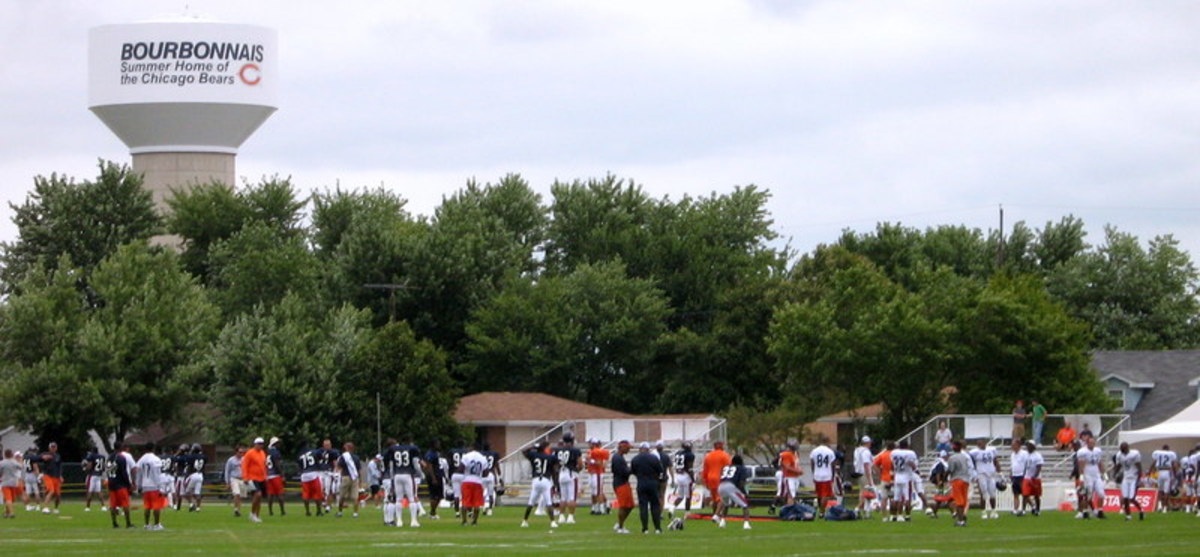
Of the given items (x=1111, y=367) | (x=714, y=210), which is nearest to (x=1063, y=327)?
(x=1111, y=367)

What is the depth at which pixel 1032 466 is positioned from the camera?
132 ft

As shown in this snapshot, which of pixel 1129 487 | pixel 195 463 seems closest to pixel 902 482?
pixel 1129 487

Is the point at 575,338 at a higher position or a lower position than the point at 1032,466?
higher

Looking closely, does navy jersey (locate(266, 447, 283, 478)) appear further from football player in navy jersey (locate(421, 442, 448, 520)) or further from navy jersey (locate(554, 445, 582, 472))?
navy jersey (locate(554, 445, 582, 472))

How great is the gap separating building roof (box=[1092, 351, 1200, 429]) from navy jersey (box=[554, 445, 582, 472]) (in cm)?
3233

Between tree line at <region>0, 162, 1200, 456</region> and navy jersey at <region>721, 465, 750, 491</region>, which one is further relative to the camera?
tree line at <region>0, 162, 1200, 456</region>

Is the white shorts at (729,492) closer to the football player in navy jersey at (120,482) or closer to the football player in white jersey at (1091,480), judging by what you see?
the football player in white jersey at (1091,480)

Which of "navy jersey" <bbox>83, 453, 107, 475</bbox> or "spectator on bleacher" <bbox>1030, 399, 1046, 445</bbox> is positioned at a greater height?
"spectator on bleacher" <bbox>1030, 399, 1046, 445</bbox>

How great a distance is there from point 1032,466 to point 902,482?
3.24m

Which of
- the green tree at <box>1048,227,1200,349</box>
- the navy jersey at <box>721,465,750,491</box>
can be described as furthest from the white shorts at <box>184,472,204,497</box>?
the green tree at <box>1048,227,1200,349</box>

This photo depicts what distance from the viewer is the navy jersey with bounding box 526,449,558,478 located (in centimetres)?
3688

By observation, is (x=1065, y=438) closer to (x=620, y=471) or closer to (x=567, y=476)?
(x=567, y=476)

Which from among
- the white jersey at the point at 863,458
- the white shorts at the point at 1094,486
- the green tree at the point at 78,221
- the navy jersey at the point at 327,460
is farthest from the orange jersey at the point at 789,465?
the green tree at the point at 78,221

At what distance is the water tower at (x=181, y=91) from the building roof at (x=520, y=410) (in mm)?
21141
